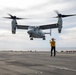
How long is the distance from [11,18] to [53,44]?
46.7m

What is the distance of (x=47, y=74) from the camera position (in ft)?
35.9

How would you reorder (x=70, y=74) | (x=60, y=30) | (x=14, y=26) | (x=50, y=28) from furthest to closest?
1. (x=50, y=28)
2. (x=14, y=26)
3. (x=60, y=30)
4. (x=70, y=74)

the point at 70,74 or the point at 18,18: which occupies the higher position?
the point at 18,18

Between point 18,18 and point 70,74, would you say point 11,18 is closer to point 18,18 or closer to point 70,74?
point 18,18

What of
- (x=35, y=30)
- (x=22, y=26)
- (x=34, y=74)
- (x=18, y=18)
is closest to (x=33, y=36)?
(x=35, y=30)

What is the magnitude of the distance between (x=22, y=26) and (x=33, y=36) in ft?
57.7

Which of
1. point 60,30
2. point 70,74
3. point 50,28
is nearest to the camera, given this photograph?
point 70,74

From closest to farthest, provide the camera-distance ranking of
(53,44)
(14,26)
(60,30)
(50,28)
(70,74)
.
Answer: (70,74), (53,44), (60,30), (14,26), (50,28)

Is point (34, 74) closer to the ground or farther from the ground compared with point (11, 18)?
closer to the ground

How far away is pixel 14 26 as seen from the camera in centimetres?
7156

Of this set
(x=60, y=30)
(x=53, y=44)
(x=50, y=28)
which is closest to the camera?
(x=53, y=44)

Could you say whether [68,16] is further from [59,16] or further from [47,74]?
[47,74]

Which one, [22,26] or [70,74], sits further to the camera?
[22,26]

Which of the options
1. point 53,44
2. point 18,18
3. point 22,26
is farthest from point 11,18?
point 53,44
